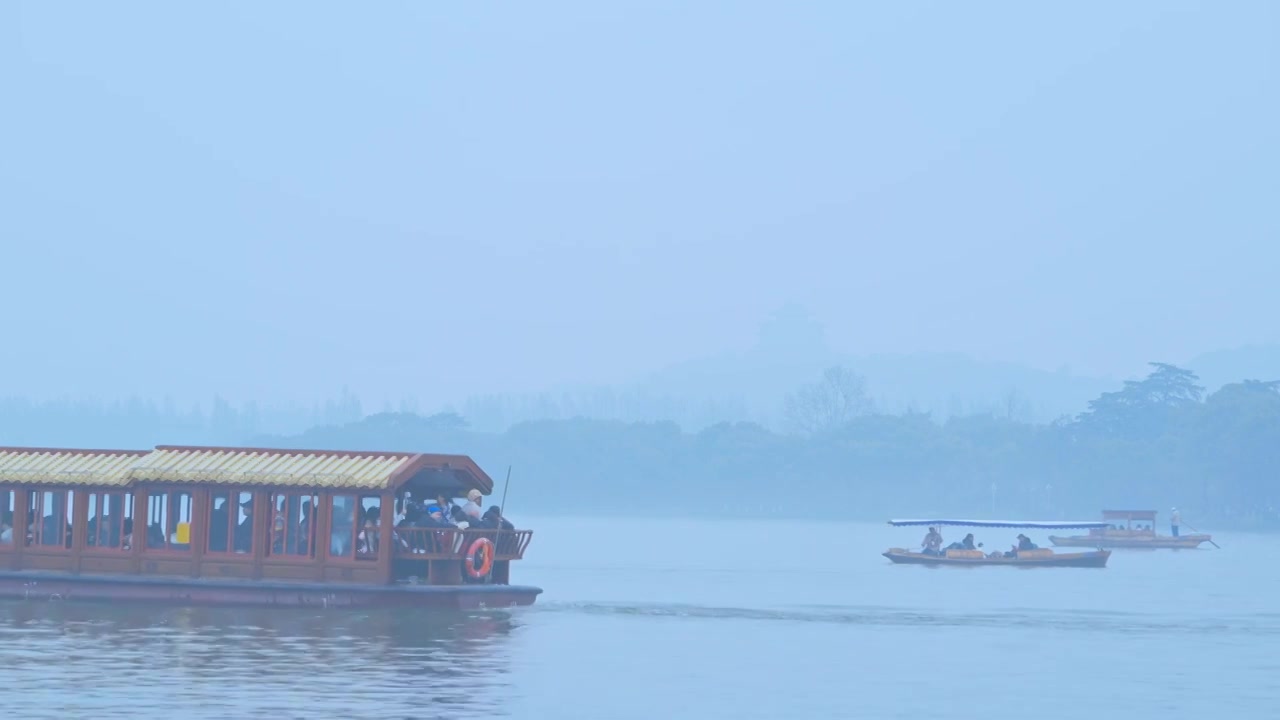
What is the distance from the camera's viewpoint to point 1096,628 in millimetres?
43906

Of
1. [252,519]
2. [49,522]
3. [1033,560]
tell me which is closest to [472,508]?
[252,519]

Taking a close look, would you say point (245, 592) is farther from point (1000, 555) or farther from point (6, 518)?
point (1000, 555)

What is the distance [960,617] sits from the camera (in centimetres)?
4678

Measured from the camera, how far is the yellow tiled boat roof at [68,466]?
41.1m

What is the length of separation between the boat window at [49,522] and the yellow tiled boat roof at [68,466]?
A: 0.42 m

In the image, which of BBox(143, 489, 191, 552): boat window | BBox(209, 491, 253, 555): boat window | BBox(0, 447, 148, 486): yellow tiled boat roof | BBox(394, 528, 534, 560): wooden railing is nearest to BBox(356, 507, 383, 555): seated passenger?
BBox(394, 528, 534, 560): wooden railing

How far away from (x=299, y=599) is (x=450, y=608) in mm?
2817

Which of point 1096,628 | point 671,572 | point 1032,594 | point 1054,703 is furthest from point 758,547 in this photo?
point 1054,703

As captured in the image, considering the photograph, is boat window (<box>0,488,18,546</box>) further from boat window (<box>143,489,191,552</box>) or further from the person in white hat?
the person in white hat

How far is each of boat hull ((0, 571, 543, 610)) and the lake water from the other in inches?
14.4

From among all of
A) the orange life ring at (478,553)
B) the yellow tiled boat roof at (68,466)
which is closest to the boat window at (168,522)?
the yellow tiled boat roof at (68,466)

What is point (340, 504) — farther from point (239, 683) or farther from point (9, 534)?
point (239, 683)

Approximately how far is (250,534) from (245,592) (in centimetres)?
130

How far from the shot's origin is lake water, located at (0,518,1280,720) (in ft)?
93.3
